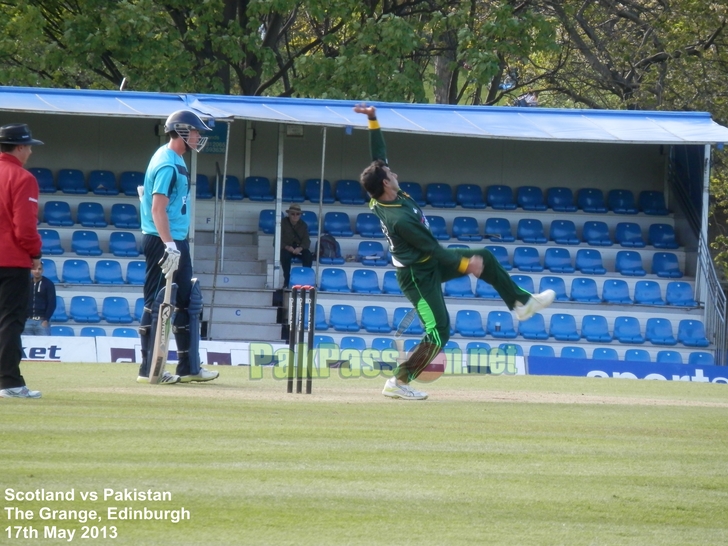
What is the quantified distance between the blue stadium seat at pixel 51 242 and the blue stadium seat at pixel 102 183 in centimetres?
147

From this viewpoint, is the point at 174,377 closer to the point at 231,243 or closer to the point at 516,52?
the point at 231,243

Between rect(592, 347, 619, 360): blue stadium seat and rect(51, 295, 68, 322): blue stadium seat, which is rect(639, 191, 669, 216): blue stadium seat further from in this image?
rect(51, 295, 68, 322): blue stadium seat

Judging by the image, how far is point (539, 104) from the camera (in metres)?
39.5

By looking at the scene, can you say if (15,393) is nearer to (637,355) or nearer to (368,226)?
(637,355)

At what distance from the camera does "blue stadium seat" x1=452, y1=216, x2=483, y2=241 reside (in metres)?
21.0

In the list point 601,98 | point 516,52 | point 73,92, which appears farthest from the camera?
point 601,98

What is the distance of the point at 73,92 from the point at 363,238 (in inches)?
243

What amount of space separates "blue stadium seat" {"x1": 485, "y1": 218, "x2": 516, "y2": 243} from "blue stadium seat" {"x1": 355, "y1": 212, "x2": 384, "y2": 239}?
2144 millimetres

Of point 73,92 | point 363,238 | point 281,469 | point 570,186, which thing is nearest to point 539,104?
point 570,186

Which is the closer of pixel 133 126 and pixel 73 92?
pixel 73 92

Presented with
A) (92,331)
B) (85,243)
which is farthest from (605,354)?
(85,243)

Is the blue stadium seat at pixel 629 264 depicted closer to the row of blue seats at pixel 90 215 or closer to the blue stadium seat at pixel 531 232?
the blue stadium seat at pixel 531 232

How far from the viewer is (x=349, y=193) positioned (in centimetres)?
2195

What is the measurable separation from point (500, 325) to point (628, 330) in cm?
238
